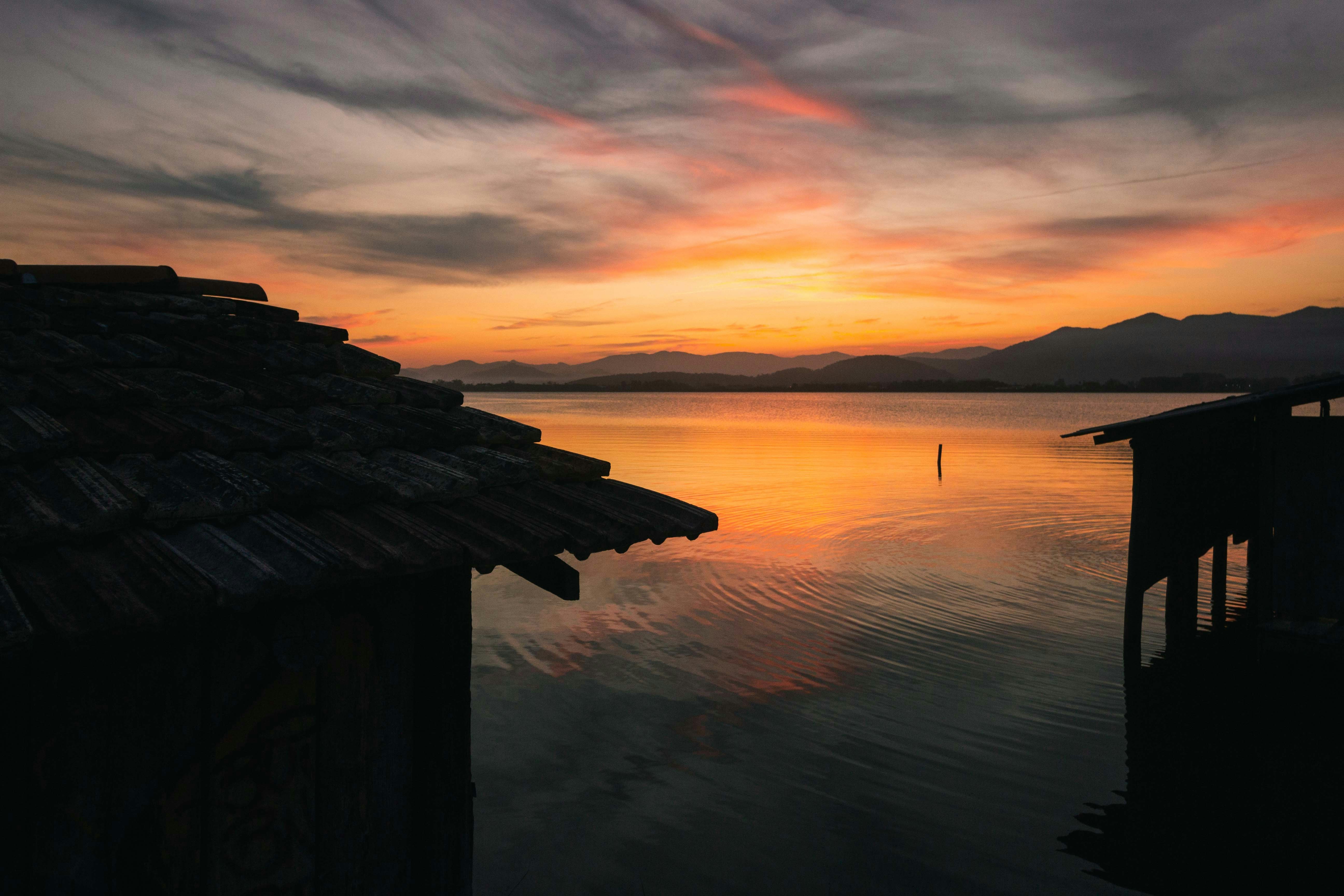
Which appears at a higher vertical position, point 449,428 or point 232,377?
point 232,377

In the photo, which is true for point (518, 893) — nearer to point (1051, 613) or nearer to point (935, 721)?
point (935, 721)

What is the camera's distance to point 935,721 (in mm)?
11258

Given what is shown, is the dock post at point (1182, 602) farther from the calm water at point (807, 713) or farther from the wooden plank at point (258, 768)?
the wooden plank at point (258, 768)

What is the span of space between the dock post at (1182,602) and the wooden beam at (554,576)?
1415 cm

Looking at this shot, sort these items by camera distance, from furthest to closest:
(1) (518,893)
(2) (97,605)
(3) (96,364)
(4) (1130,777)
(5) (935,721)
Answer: (5) (935,721), (4) (1130,777), (1) (518,893), (3) (96,364), (2) (97,605)

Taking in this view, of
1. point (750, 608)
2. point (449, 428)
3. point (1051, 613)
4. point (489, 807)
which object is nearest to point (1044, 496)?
point (1051, 613)

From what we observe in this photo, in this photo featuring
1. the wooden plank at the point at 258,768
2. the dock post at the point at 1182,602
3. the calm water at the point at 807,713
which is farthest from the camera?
the dock post at the point at 1182,602

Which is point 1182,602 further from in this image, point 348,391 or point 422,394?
point 348,391

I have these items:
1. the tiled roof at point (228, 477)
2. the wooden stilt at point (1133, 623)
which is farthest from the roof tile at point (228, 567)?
the wooden stilt at point (1133, 623)

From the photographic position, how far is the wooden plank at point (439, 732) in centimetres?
371

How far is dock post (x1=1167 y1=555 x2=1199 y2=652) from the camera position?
47.6 ft

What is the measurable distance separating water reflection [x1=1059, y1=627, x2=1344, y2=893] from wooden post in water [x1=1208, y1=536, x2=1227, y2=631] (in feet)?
9.11

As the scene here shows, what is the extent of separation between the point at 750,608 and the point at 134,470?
15391 millimetres

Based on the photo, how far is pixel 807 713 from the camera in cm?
1168
